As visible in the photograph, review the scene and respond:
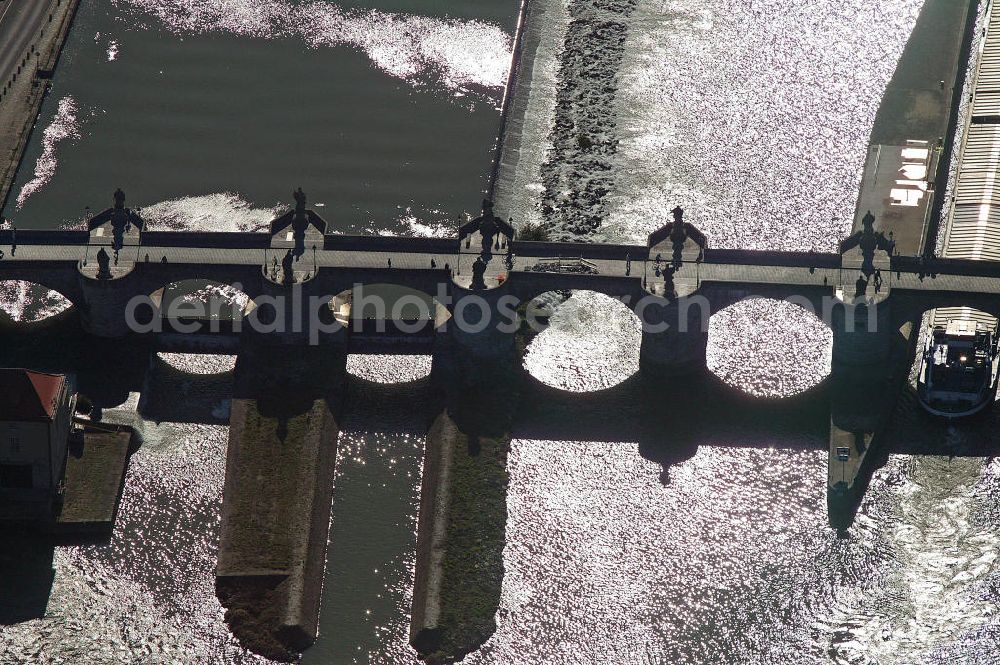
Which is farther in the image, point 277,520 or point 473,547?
point 277,520

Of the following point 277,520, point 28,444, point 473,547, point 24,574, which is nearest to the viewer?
point 24,574

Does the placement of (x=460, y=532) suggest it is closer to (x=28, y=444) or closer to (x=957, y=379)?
(x=28, y=444)

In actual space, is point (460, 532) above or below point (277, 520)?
above

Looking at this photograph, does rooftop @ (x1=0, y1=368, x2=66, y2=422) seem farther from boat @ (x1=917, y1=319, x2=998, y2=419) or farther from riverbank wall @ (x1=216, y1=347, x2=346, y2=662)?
boat @ (x1=917, y1=319, x2=998, y2=419)

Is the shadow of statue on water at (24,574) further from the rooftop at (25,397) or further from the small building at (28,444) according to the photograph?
the rooftop at (25,397)

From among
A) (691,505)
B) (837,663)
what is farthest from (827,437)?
(837,663)

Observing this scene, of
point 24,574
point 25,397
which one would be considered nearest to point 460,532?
point 24,574

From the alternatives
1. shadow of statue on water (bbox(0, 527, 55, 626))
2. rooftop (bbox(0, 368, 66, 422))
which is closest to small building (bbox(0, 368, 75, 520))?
rooftop (bbox(0, 368, 66, 422))

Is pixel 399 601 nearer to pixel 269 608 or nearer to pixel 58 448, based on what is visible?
pixel 269 608
